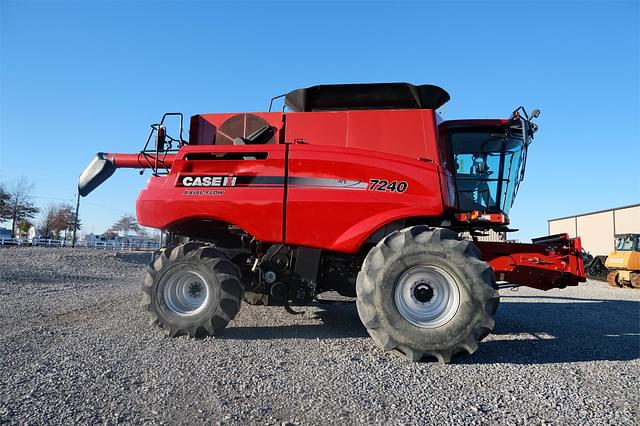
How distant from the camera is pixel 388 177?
5012 millimetres

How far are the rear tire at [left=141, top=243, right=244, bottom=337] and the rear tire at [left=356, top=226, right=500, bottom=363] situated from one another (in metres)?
1.63

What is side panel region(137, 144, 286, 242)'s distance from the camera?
17.0ft

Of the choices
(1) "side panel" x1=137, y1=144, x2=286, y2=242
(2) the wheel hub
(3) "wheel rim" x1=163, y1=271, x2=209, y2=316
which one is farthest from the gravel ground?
(1) "side panel" x1=137, y1=144, x2=286, y2=242

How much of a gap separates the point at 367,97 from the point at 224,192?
232 cm

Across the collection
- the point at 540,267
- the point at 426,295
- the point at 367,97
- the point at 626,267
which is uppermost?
the point at 367,97

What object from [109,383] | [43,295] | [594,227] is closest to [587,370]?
[109,383]

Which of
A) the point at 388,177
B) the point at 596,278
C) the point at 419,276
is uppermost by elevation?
the point at 388,177

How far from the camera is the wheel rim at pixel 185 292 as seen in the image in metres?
5.11

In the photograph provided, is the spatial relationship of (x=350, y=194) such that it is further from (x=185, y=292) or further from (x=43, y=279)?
(x=43, y=279)

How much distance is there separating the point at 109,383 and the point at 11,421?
75 centimetres

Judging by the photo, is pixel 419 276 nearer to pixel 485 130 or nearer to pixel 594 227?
pixel 485 130

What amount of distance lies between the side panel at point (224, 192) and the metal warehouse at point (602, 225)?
3355 centimetres

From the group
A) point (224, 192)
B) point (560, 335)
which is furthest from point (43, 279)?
point (560, 335)

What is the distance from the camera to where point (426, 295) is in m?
4.60
